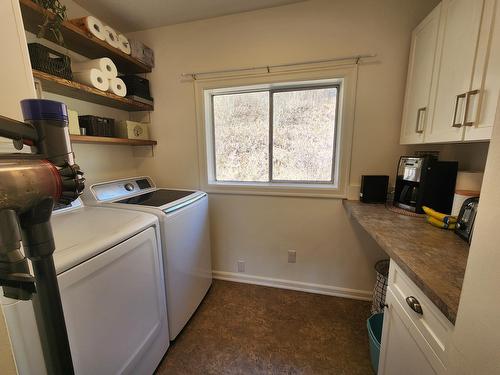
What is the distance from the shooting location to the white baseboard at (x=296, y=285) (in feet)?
6.30

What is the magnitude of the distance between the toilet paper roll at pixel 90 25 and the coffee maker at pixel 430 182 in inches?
94.1

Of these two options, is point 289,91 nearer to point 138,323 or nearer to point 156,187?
point 156,187

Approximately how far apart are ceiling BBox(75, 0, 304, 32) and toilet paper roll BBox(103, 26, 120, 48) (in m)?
0.25

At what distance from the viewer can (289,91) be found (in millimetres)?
1934

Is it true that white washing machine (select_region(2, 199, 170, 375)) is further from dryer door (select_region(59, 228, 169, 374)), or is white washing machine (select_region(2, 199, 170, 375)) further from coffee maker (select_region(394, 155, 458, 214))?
coffee maker (select_region(394, 155, 458, 214))

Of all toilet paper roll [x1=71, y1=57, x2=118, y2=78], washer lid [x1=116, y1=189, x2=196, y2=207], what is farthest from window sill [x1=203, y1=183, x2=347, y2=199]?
toilet paper roll [x1=71, y1=57, x2=118, y2=78]

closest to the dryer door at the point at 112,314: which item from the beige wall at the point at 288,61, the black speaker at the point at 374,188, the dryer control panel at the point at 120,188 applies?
the dryer control panel at the point at 120,188

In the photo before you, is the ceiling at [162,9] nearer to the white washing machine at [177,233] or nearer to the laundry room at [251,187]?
the laundry room at [251,187]

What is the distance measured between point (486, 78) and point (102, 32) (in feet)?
7.52

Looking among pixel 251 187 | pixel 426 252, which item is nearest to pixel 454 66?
pixel 426 252

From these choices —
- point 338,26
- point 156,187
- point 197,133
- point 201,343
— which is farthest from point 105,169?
point 338,26

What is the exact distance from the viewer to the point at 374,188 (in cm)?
168

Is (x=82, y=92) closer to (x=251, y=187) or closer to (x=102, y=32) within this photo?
(x=102, y=32)

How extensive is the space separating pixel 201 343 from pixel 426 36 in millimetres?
2594
